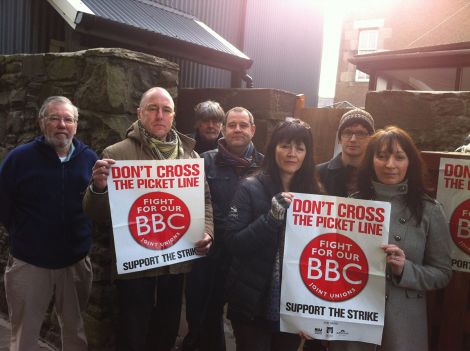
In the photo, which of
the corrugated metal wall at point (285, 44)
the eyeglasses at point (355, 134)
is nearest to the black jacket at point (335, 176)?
the eyeglasses at point (355, 134)

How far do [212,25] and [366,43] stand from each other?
1255cm

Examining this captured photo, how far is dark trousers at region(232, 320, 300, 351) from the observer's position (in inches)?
97.0

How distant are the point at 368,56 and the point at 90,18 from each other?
6751 mm

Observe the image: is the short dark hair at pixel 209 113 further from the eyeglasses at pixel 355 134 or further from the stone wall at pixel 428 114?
the stone wall at pixel 428 114

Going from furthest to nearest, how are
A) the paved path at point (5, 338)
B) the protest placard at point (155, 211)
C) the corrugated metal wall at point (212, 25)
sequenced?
1. the corrugated metal wall at point (212, 25)
2. the paved path at point (5, 338)
3. the protest placard at point (155, 211)

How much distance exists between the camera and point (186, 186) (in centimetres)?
284

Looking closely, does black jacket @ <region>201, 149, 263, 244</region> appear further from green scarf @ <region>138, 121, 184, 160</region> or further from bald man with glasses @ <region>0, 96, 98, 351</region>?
bald man with glasses @ <region>0, 96, 98, 351</region>

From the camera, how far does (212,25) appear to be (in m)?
9.82

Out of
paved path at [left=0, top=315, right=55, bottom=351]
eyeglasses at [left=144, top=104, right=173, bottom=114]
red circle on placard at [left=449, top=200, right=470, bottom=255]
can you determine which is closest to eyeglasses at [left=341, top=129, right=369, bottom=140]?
red circle on placard at [left=449, top=200, right=470, bottom=255]

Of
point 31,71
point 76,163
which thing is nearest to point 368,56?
point 31,71

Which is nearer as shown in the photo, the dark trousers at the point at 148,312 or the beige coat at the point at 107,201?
the beige coat at the point at 107,201

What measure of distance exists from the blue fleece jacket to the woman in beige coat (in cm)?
203

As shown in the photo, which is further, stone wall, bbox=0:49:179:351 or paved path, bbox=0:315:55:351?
paved path, bbox=0:315:55:351

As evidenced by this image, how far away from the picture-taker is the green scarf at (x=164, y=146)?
2832 millimetres
